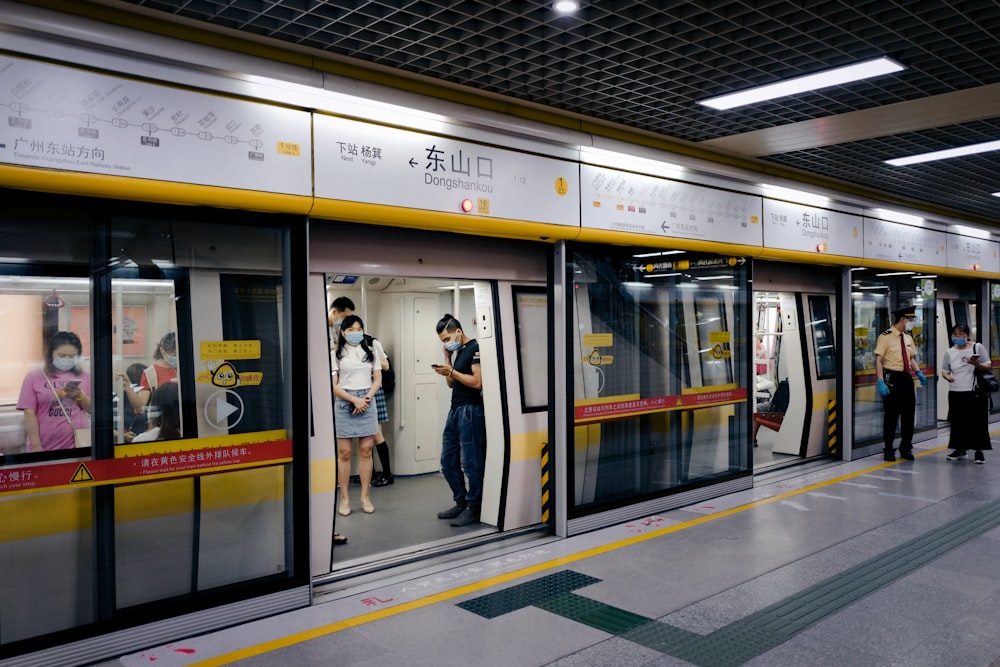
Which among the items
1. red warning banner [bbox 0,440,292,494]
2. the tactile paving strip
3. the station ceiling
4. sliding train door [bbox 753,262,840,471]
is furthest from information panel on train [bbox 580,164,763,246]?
red warning banner [bbox 0,440,292,494]

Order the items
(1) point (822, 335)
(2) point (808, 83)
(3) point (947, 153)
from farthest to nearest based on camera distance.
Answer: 1. (1) point (822, 335)
2. (3) point (947, 153)
3. (2) point (808, 83)

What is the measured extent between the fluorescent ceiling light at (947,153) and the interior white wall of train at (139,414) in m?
5.94

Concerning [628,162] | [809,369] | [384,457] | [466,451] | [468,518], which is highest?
[628,162]

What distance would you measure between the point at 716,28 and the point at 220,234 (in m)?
2.87

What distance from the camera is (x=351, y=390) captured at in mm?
6172

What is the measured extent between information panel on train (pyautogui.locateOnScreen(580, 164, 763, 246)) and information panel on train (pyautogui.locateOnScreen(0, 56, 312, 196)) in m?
2.40

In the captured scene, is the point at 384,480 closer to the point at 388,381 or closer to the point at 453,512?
the point at 388,381

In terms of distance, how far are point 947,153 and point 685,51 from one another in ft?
13.2

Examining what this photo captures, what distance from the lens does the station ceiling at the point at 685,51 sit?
12.0 ft

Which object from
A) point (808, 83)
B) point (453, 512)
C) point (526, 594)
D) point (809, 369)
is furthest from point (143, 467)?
point (809, 369)

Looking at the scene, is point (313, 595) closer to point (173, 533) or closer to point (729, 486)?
point (173, 533)

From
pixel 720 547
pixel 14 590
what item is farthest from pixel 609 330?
pixel 14 590

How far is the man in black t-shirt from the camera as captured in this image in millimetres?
6008

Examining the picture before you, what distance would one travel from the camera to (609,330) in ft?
19.8
